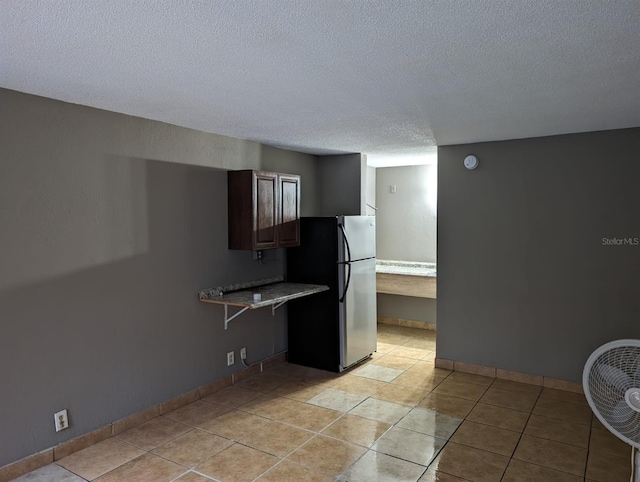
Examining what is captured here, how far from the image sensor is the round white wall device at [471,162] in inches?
166

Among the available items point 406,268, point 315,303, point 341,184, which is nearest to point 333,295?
point 315,303

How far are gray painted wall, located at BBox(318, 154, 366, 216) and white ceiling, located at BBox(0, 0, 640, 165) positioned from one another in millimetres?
1687

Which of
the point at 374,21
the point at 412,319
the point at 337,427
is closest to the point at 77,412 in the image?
the point at 337,427

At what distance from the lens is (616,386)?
2066 mm

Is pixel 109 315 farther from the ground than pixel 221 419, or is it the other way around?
pixel 109 315

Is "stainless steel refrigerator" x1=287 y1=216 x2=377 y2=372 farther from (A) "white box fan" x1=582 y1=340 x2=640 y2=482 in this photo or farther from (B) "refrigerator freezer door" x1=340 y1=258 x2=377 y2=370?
(A) "white box fan" x1=582 y1=340 x2=640 y2=482

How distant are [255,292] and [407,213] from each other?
292cm

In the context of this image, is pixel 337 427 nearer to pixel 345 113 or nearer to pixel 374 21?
pixel 345 113

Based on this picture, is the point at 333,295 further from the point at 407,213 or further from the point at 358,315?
the point at 407,213

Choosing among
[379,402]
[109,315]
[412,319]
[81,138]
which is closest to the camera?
[81,138]

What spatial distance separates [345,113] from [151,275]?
6.06ft

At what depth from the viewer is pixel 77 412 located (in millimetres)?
2898

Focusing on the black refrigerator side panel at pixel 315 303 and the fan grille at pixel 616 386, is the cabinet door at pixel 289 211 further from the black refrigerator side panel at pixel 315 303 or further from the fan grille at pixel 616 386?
the fan grille at pixel 616 386

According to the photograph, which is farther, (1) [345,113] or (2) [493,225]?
(2) [493,225]
